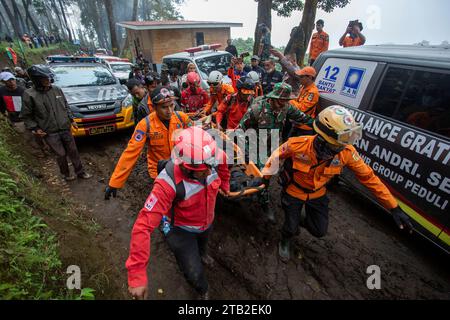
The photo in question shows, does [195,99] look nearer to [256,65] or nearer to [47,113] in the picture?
[47,113]

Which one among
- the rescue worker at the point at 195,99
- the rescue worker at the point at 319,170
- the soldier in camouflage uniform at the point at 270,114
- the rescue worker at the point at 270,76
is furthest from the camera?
the rescue worker at the point at 270,76

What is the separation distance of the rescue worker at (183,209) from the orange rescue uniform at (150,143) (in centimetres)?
83

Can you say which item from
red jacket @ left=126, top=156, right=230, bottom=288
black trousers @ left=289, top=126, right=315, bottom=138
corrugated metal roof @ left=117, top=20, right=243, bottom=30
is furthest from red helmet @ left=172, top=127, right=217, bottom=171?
corrugated metal roof @ left=117, top=20, right=243, bottom=30

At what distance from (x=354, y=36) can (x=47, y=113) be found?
7967mm

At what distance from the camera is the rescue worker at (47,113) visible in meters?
4.23

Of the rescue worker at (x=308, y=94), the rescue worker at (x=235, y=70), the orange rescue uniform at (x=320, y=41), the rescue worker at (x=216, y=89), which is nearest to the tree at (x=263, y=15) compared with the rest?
the orange rescue uniform at (x=320, y=41)

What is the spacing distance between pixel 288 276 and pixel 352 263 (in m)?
0.87

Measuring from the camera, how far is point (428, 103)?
2768 mm

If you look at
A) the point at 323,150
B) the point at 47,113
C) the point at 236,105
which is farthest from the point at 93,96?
the point at 323,150

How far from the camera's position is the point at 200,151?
186 cm

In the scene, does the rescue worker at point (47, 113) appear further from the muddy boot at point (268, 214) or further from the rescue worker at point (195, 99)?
the muddy boot at point (268, 214)

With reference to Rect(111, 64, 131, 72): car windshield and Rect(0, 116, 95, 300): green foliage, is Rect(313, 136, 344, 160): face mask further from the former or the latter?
Rect(111, 64, 131, 72): car windshield
